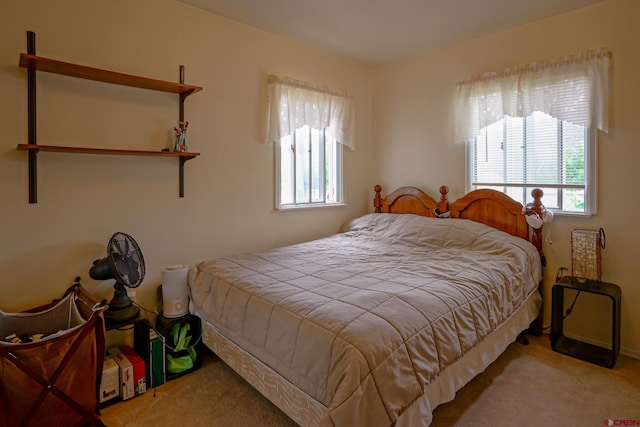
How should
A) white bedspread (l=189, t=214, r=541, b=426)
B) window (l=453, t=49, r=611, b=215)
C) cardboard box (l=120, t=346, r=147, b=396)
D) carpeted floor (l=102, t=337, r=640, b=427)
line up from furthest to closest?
1. window (l=453, t=49, r=611, b=215)
2. cardboard box (l=120, t=346, r=147, b=396)
3. carpeted floor (l=102, t=337, r=640, b=427)
4. white bedspread (l=189, t=214, r=541, b=426)

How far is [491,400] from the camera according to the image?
2090 mm

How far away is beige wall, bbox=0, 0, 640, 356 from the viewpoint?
2.10 m

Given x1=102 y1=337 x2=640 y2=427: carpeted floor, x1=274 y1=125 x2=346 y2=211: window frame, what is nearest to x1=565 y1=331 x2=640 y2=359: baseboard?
x1=102 y1=337 x2=640 y2=427: carpeted floor

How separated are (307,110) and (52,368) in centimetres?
268

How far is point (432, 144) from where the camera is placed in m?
3.65

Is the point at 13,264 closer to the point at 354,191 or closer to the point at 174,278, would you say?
the point at 174,278

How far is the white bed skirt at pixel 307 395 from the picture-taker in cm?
156

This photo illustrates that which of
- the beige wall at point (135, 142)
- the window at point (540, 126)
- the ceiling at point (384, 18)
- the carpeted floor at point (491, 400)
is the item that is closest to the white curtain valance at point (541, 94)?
the window at point (540, 126)

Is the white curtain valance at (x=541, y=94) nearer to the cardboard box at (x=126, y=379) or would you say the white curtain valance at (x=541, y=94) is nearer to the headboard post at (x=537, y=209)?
the headboard post at (x=537, y=209)

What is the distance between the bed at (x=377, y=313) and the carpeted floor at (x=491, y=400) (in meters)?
0.21

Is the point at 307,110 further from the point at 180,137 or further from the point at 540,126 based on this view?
the point at 540,126

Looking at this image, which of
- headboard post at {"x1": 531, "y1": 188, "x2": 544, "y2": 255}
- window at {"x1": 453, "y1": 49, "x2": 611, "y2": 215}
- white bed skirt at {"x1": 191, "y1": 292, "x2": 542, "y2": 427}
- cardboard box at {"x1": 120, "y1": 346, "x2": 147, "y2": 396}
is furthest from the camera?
headboard post at {"x1": 531, "y1": 188, "x2": 544, "y2": 255}

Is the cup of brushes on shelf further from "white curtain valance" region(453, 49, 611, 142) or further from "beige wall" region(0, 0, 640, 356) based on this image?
"white curtain valance" region(453, 49, 611, 142)

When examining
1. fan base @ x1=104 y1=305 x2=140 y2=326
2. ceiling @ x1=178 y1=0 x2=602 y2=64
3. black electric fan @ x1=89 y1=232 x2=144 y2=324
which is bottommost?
fan base @ x1=104 y1=305 x2=140 y2=326
